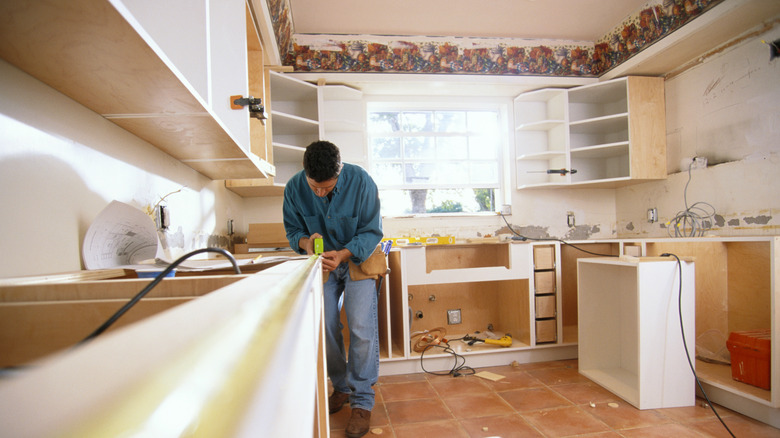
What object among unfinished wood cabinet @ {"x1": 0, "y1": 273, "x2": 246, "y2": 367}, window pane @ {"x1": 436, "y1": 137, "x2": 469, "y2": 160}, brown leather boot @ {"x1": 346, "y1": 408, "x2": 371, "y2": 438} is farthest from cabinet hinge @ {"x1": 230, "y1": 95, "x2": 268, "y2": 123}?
window pane @ {"x1": 436, "y1": 137, "x2": 469, "y2": 160}

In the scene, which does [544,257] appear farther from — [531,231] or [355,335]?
[355,335]

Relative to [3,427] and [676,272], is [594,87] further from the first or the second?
[3,427]

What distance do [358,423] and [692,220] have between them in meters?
2.88

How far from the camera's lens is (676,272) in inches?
77.9

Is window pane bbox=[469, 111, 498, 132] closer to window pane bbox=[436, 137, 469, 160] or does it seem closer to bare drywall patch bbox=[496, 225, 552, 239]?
window pane bbox=[436, 137, 469, 160]

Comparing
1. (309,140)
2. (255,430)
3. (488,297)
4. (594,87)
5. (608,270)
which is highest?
(594,87)

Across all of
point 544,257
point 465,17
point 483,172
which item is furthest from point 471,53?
point 544,257

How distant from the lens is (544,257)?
9.17ft

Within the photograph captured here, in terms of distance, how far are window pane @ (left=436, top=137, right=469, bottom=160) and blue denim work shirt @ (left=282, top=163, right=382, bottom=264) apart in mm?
1989

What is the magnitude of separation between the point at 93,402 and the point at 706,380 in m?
2.75

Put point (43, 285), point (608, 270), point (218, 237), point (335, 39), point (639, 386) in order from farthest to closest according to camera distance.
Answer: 1. point (335, 39)
2. point (608, 270)
3. point (218, 237)
4. point (639, 386)
5. point (43, 285)

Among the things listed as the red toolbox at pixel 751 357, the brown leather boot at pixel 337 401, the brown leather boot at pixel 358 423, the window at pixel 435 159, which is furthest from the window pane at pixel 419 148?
the red toolbox at pixel 751 357

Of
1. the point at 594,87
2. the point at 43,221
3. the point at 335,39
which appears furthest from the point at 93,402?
the point at 594,87

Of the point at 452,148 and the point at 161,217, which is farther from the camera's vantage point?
the point at 452,148
